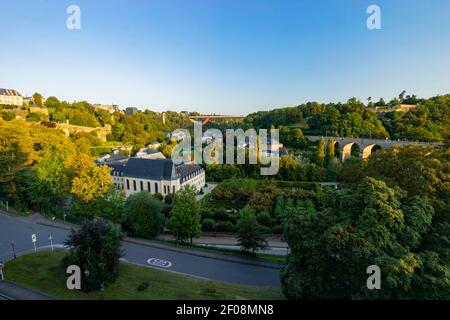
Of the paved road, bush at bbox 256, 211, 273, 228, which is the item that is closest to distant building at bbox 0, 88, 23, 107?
the paved road

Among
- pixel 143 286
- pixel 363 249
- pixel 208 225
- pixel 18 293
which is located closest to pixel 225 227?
pixel 208 225

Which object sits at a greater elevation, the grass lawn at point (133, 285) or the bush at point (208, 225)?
the grass lawn at point (133, 285)

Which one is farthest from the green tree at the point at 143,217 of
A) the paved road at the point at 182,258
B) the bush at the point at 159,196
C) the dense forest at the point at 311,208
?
the bush at the point at 159,196

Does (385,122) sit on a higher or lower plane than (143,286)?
higher

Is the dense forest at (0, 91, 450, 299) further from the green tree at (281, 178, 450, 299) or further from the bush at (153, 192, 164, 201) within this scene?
the bush at (153, 192, 164, 201)

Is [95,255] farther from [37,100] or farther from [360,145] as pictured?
[37,100]

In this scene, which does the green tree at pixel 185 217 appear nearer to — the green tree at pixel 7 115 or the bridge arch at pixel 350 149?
the bridge arch at pixel 350 149
